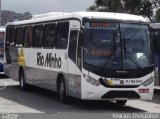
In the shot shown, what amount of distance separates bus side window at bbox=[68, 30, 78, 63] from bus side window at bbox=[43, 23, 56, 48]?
196 cm

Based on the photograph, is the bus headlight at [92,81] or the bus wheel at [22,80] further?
the bus wheel at [22,80]

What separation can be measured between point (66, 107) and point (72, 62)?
4.52 ft

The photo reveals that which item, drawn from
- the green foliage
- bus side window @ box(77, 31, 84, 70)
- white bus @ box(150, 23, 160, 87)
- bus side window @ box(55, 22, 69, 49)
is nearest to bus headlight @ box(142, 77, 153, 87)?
bus side window @ box(77, 31, 84, 70)

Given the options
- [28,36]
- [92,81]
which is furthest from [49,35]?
[92,81]

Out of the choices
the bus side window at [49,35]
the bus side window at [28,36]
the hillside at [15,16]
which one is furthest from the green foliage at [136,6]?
the bus side window at [49,35]

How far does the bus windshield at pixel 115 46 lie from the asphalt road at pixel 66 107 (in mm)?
1377

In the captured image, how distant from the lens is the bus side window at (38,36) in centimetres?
1959

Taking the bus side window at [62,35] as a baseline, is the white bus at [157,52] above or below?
below

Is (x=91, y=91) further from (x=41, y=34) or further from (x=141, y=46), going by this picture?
Result: (x=41, y=34)

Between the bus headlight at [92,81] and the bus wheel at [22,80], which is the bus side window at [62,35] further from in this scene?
the bus wheel at [22,80]

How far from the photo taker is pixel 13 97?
18.9 m

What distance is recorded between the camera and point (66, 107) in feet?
52.1

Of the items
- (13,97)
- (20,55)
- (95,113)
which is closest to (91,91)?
(95,113)

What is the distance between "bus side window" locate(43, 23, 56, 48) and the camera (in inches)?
714
